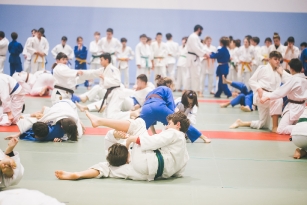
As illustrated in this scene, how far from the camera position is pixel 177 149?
152 inches

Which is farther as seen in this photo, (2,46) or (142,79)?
(2,46)

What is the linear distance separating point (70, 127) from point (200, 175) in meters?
1.98

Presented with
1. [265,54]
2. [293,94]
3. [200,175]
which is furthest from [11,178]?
[265,54]

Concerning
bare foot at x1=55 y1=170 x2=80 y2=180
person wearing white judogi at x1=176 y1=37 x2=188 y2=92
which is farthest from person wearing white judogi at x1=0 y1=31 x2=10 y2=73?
bare foot at x1=55 y1=170 x2=80 y2=180

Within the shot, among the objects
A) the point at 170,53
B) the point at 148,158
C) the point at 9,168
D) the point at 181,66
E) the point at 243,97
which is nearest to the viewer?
the point at 9,168

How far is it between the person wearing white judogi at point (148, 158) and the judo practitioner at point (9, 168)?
1.75ft

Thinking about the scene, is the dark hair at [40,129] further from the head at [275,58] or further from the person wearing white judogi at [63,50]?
the person wearing white judogi at [63,50]

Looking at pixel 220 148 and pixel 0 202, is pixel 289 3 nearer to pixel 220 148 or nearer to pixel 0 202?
pixel 220 148

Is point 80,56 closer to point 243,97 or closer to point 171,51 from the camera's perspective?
point 171,51

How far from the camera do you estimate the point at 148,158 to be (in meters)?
3.79

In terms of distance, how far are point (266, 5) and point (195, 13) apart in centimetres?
256

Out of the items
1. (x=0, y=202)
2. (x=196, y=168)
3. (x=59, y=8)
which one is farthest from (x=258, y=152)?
(x=59, y=8)

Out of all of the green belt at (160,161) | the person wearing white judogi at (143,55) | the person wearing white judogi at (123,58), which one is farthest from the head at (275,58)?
the person wearing white judogi at (123,58)

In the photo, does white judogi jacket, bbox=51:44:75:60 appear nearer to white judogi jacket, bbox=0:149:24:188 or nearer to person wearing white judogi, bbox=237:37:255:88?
person wearing white judogi, bbox=237:37:255:88
